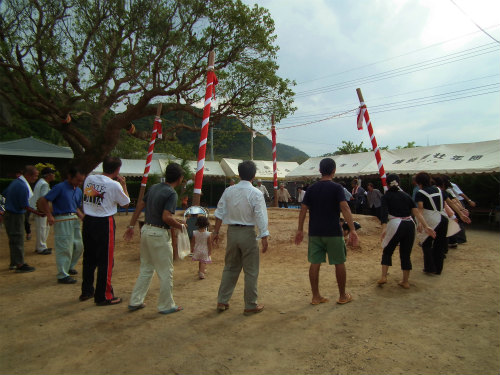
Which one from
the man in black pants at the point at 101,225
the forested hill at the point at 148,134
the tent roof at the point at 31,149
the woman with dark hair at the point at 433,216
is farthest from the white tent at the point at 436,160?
the tent roof at the point at 31,149

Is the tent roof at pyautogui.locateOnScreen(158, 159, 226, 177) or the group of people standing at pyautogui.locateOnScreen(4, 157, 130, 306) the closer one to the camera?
the group of people standing at pyautogui.locateOnScreen(4, 157, 130, 306)

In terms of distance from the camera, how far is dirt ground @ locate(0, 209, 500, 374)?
269cm

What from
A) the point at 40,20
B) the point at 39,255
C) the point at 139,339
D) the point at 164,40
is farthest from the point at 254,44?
the point at 139,339

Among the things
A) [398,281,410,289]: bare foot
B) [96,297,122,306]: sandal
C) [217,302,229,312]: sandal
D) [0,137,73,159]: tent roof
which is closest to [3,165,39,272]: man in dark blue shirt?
[96,297,122,306]: sandal

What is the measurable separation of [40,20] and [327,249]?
40.8 feet

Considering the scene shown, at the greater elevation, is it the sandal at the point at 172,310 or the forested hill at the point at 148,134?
the forested hill at the point at 148,134

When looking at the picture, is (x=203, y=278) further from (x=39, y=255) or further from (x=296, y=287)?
(x=39, y=255)

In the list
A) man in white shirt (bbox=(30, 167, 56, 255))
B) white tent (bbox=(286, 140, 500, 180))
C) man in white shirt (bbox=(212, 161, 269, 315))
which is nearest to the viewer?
man in white shirt (bbox=(212, 161, 269, 315))

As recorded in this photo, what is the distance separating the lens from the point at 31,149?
23172 millimetres

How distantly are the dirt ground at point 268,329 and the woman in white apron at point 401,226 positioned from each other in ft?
1.20

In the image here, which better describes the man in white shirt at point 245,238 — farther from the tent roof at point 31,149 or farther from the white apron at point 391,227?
the tent roof at point 31,149

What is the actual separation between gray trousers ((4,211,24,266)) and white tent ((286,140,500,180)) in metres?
13.6

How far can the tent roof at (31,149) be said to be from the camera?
2246 centimetres

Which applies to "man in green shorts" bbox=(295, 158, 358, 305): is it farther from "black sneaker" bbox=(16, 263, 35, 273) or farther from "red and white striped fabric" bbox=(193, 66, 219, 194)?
"black sneaker" bbox=(16, 263, 35, 273)
